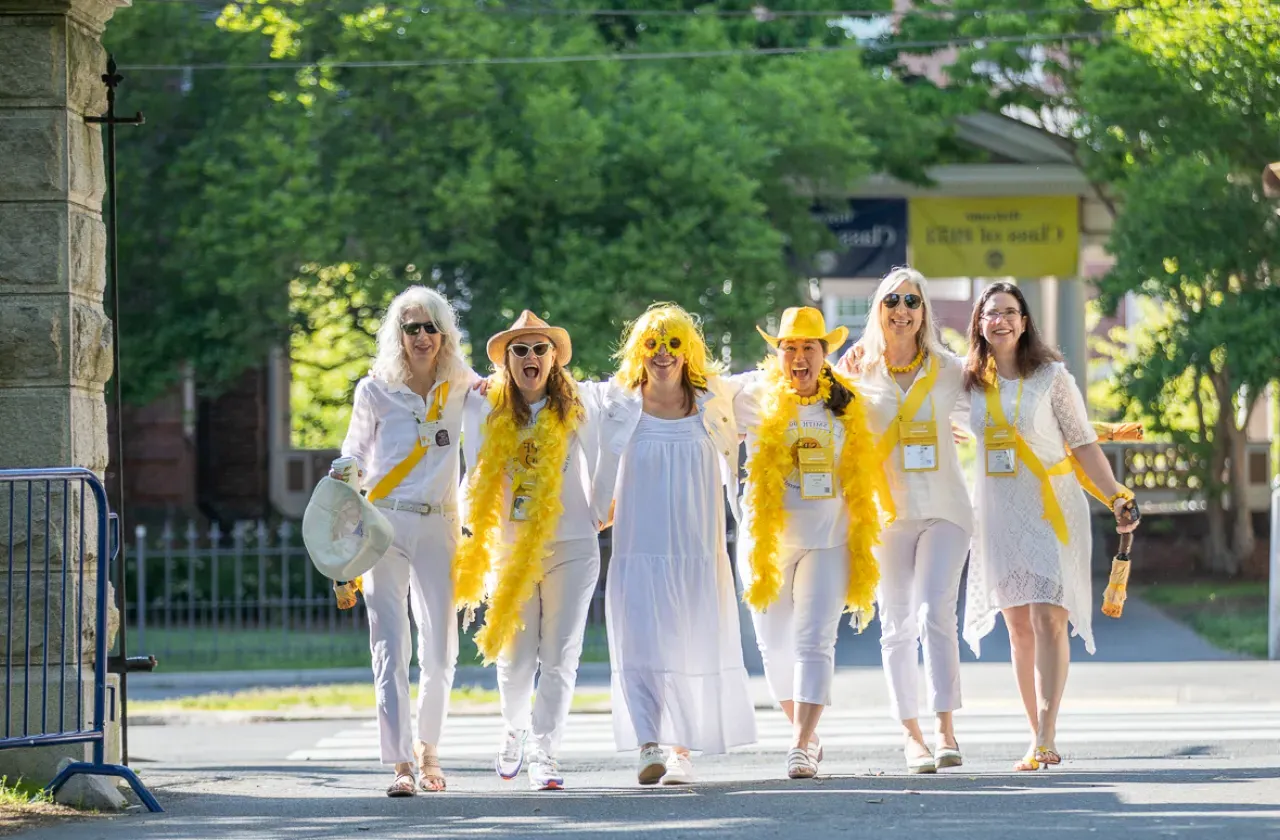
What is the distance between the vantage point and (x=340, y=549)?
8297mm

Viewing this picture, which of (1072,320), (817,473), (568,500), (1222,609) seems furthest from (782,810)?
(1072,320)

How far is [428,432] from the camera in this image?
8688mm

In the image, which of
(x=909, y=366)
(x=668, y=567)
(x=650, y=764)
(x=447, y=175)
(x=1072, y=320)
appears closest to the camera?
(x=650, y=764)

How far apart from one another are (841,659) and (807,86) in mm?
6516

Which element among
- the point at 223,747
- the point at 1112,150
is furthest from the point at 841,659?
the point at 1112,150

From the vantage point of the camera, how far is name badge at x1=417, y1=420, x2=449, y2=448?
867 cm

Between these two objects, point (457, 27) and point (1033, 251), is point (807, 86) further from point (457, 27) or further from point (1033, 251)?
point (1033, 251)

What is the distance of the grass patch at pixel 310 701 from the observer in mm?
14297

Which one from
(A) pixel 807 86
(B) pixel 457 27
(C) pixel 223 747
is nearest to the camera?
(C) pixel 223 747

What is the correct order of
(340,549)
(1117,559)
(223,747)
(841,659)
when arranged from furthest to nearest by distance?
(841,659) < (223,747) < (1117,559) < (340,549)

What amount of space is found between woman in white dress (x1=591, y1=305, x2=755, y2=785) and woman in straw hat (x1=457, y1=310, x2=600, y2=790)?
142 millimetres

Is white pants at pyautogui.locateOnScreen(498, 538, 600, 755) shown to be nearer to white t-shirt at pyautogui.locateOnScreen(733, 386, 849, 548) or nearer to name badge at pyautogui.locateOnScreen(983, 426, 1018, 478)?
white t-shirt at pyautogui.locateOnScreen(733, 386, 849, 548)

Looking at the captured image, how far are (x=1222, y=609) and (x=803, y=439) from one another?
1308cm

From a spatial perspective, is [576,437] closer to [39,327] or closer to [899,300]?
[899,300]
